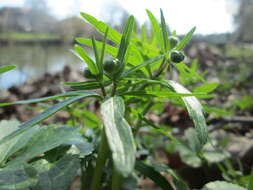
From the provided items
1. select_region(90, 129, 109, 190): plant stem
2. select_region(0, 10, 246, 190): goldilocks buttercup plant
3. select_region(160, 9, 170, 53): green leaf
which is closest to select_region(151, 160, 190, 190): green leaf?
select_region(0, 10, 246, 190): goldilocks buttercup plant

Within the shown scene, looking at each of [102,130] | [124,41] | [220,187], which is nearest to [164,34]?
[124,41]

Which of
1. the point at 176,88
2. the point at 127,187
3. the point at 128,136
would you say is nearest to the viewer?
the point at 128,136

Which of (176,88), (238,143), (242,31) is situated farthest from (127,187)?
(242,31)

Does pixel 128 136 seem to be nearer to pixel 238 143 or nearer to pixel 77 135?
pixel 77 135

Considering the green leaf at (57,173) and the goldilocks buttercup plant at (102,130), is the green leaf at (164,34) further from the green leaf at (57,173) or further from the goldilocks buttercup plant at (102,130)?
the green leaf at (57,173)

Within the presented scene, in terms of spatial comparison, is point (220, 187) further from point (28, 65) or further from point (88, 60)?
point (28, 65)
